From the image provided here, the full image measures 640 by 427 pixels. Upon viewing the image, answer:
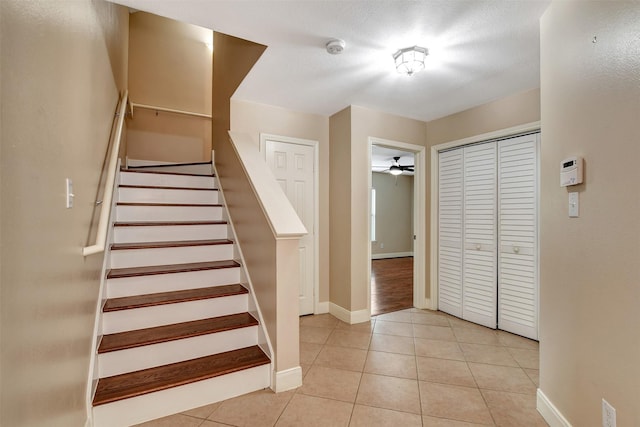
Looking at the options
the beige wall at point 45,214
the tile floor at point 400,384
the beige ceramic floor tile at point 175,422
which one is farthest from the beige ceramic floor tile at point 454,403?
the beige wall at point 45,214

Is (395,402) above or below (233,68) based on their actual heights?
below

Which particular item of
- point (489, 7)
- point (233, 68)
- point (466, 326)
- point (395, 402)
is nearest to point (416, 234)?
point (466, 326)

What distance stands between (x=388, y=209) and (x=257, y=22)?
7000 millimetres

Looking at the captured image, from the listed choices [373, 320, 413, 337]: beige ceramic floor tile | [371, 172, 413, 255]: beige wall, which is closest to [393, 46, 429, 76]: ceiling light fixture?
[373, 320, 413, 337]: beige ceramic floor tile

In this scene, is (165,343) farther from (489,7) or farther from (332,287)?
(489,7)

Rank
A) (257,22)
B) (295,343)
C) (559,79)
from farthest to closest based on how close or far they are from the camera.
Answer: (295,343)
(257,22)
(559,79)

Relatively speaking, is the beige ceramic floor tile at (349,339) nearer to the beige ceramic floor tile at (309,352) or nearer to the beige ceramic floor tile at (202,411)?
the beige ceramic floor tile at (309,352)

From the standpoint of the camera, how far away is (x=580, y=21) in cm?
144

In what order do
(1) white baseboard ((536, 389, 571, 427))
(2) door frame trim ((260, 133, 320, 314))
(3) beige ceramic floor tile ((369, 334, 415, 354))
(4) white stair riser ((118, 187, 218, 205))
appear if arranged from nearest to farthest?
1. (1) white baseboard ((536, 389, 571, 427))
2. (3) beige ceramic floor tile ((369, 334, 415, 354))
3. (4) white stair riser ((118, 187, 218, 205))
4. (2) door frame trim ((260, 133, 320, 314))

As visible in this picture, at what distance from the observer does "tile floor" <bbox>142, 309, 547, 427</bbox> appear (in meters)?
1.74

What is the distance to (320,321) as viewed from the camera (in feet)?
10.9

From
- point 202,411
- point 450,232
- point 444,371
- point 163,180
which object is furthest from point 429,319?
point 163,180

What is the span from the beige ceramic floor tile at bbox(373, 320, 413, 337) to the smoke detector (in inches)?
103

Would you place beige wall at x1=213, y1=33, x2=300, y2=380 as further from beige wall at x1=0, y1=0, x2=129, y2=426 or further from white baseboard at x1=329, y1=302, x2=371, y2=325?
white baseboard at x1=329, y1=302, x2=371, y2=325
